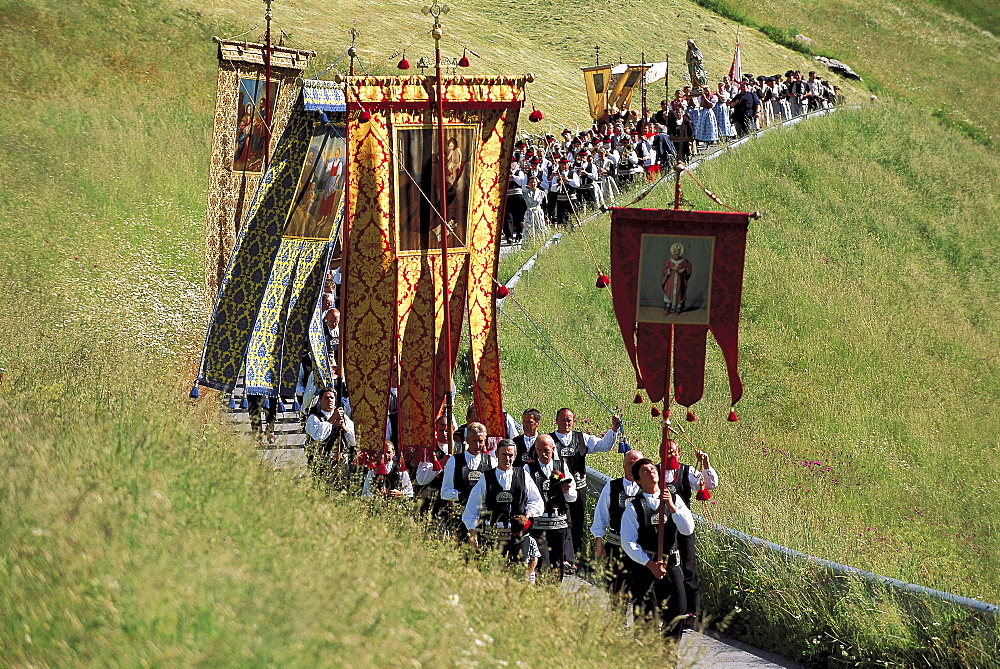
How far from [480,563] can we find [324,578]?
7.52 ft

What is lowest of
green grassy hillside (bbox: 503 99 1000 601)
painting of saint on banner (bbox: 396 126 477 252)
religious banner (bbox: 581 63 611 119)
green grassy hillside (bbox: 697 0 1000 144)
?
green grassy hillside (bbox: 503 99 1000 601)

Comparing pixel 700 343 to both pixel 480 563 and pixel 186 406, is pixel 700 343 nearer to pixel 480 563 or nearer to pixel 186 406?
pixel 480 563

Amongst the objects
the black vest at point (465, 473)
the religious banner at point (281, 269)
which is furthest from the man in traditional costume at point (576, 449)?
the religious banner at point (281, 269)

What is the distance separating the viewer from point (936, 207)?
30.6 meters

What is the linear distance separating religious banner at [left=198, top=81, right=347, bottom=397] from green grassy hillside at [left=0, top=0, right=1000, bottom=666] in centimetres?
98

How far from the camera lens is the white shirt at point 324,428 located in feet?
38.4

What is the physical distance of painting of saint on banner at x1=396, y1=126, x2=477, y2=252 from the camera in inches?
438

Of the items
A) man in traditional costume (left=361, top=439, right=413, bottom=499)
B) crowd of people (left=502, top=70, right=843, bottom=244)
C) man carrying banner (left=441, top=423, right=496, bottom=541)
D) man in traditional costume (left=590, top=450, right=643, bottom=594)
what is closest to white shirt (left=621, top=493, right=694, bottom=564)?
man in traditional costume (left=590, top=450, right=643, bottom=594)

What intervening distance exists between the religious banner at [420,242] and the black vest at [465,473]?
1.08 meters

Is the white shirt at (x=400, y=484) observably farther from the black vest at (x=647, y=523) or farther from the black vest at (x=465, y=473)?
the black vest at (x=647, y=523)

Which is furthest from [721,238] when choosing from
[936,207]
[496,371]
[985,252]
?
[936,207]

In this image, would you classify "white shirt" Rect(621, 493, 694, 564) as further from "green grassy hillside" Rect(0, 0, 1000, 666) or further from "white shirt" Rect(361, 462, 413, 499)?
"white shirt" Rect(361, 462, 413, 499)

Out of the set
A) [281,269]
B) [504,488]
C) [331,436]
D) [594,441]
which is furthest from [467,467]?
[281,269]

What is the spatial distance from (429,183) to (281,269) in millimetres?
3072
